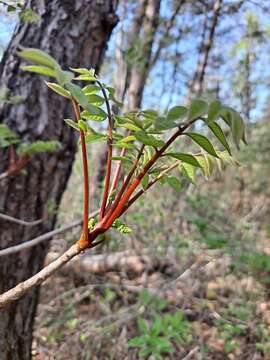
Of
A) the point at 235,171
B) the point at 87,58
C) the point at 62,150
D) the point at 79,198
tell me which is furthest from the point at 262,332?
the point at 235,171

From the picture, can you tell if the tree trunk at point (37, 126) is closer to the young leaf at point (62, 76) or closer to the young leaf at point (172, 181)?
the young leaf at point (172, 181)

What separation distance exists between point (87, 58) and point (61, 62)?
5.3 inches

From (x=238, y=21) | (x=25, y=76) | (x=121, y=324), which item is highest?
(x=238, y=21)

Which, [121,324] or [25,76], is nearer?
[25,76]

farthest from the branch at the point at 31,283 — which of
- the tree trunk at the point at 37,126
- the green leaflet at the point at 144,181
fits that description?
the tree trunk at the point at 37,126

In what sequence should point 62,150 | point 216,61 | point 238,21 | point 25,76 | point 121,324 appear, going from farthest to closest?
point 216,61 → point 238,21 → point 121,324 → point 62,150 → point 25,76

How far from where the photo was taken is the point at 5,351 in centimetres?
117

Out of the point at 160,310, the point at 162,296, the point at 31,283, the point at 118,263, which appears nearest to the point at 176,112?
the point at 31,283

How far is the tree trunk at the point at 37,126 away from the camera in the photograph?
53.8 inches

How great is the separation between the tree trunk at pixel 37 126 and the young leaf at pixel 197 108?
1109 millimetres

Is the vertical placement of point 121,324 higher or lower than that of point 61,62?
lower

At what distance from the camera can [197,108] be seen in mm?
355

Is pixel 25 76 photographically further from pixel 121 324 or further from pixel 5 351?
pixel 121 324

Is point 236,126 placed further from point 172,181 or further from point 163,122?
point 172,181
